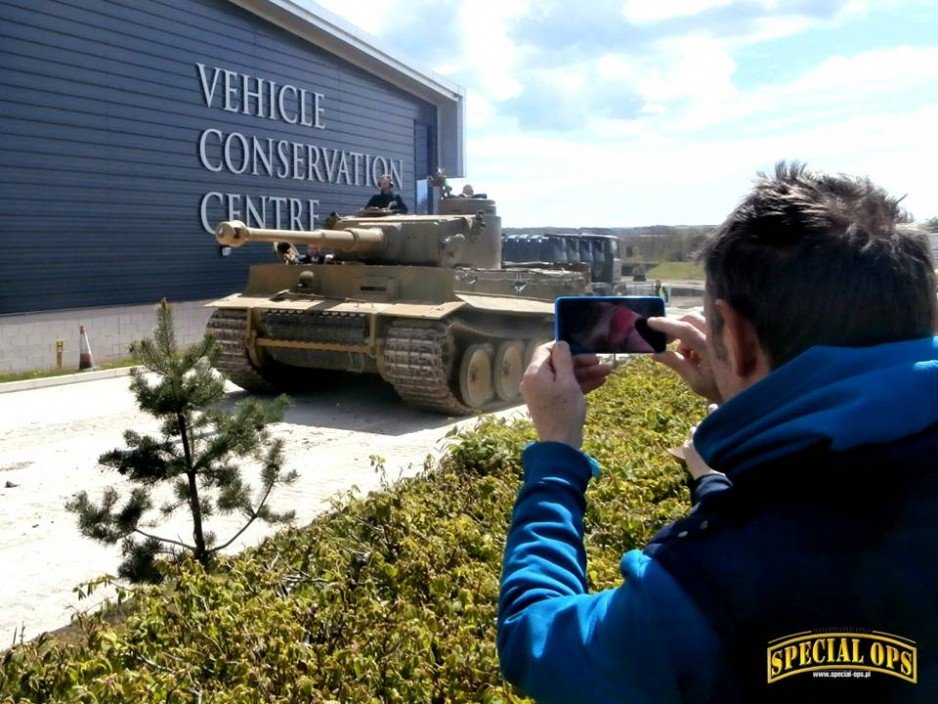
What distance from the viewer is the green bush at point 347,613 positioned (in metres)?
2.55

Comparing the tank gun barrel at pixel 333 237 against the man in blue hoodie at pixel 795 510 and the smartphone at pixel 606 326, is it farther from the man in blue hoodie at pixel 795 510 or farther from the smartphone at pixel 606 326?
the man in blue hoodie at pixel 795 510

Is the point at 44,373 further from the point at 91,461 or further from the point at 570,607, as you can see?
the point at 570,607

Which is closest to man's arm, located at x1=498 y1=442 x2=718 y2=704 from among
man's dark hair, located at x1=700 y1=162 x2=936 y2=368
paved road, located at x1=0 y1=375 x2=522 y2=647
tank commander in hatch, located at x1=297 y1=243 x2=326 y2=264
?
man's dark hair, located at x1=700 y1=162 x2=936 y2=368

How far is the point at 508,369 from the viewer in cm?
1183

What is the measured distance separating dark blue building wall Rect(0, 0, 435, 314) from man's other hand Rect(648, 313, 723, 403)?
14.5 m

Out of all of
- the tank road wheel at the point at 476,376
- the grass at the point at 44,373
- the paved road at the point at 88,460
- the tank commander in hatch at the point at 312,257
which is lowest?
the grass at the point at 44,373

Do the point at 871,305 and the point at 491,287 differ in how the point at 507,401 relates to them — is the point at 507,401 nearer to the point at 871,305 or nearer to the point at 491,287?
the point at 491,287

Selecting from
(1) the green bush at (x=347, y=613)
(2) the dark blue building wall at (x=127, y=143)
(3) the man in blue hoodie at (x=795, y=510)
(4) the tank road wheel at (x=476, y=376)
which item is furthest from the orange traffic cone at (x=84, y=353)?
(3) the man in blue hoodie at (x=795, y=510)

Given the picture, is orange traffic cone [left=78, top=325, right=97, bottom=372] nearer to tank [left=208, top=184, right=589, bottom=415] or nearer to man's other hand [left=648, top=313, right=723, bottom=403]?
tank [left=208, top=184, right=589, bottom=415]

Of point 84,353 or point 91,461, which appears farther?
point 84,353

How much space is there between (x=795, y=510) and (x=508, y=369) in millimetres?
10622

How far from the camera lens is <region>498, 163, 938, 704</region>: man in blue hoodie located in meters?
1.16

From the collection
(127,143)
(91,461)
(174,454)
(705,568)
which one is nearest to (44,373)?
(127,143)

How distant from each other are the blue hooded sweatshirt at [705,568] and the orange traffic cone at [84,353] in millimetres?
14719
